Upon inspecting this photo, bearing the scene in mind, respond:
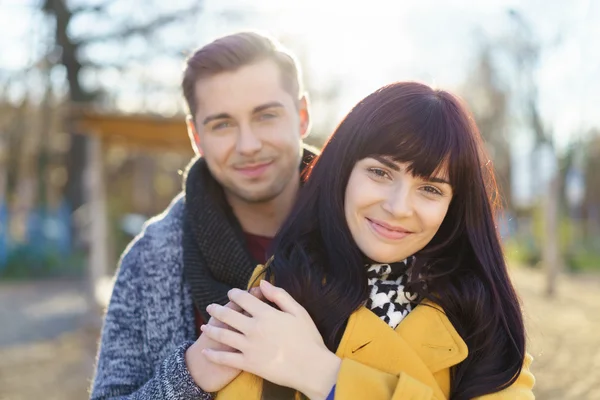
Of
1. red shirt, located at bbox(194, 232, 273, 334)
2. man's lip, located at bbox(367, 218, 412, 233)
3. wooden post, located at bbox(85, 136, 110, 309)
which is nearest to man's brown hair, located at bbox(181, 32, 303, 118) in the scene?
red shirt, located at bbox(194, 232, 273, 334)

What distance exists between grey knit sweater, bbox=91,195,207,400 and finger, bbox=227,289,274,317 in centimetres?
40

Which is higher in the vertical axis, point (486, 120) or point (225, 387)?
point (486, 120)

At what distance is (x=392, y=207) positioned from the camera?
68.5 inches

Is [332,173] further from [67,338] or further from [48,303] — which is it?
[48,303]

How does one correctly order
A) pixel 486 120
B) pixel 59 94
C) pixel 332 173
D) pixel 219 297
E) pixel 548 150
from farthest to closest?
1. pixel 486 120
2. pixel 59 94
3. pixel 548 150
4. pixel 219 297
5. pixel 332 173

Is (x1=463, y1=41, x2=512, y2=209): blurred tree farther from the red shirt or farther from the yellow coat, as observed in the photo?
the yellow coat

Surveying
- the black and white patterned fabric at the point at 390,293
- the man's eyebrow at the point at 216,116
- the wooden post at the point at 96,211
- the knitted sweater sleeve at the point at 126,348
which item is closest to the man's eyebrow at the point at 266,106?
the man's eyebrow at the point at 216,116

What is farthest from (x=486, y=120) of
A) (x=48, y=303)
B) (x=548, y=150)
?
(x=48, y=303)

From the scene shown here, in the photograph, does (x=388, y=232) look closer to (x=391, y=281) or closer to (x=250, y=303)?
(x=391, y=281)

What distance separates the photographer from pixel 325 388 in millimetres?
1644

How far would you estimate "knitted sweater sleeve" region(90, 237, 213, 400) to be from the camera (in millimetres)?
2041

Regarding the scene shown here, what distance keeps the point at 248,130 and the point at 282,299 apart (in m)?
0.89

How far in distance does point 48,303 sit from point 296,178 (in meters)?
9.65

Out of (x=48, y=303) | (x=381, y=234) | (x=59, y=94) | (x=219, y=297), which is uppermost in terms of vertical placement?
(x=59, y=94)
